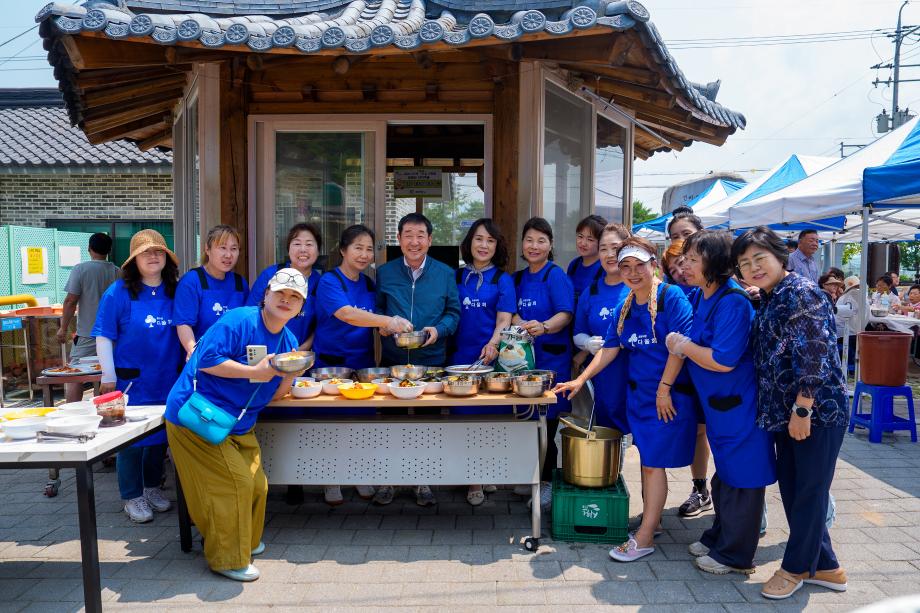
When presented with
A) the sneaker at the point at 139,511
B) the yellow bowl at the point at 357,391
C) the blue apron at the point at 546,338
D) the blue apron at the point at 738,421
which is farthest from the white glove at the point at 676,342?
the sneaker at the point at 139,511

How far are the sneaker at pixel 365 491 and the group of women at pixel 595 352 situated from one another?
27 mm

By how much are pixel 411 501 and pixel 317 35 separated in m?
3.29

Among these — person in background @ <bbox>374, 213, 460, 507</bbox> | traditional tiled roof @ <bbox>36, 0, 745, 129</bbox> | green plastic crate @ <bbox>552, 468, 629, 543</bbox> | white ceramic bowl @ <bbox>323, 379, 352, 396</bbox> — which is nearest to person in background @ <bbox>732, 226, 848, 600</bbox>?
green plastic crate @ <bbox>552, 468, 629, 543</bbox>

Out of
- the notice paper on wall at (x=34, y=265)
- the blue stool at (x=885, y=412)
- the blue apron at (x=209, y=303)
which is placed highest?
the notice paper on wall at (x=34, y=265)

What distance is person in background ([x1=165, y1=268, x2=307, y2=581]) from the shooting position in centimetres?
351

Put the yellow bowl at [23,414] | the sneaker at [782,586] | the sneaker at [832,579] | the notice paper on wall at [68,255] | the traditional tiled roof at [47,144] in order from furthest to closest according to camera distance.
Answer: the traditional tiled roof at [47,144] → the notice paper on wall at [68,255] → the yellow bowl at [23,414] → the sneaker at [832,579] → the sneaker at [782,586]

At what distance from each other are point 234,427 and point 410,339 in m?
1.20

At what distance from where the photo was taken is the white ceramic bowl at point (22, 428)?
318 centimetres

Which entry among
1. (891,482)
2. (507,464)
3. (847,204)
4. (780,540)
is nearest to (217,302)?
(507,464)

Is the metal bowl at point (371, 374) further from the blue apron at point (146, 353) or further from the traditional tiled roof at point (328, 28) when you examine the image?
the traditional tiled roof at point (328, 28)

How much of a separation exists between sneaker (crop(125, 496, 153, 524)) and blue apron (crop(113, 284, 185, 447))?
0.41 meters

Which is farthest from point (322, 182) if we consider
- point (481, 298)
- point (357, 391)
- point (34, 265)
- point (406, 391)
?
point (34, 265)

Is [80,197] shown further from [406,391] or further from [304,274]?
[406,391]

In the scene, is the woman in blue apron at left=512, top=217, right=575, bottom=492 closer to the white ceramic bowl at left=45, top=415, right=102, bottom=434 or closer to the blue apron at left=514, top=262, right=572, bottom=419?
the blue apron at left=514, top=262, right=572, bottom=419
